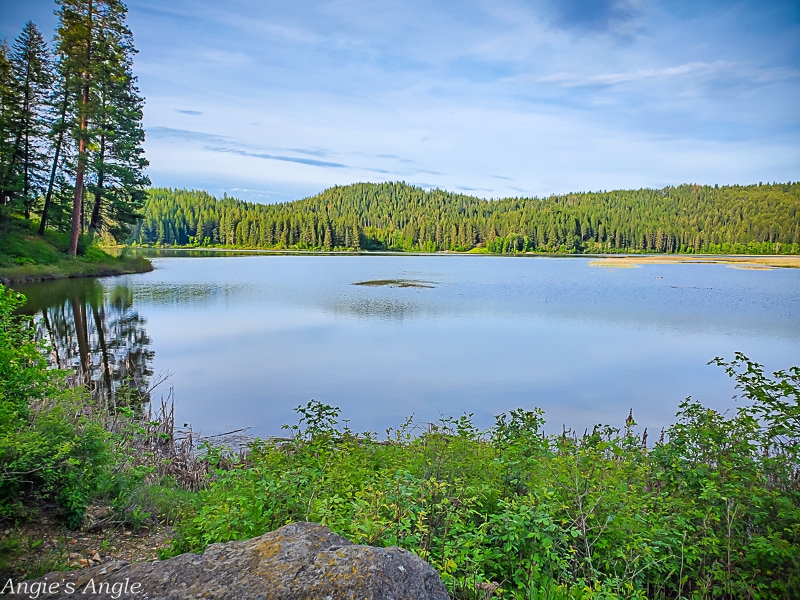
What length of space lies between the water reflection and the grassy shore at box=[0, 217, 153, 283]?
4.09 feet

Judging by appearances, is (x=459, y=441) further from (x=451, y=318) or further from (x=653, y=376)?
(x=451, y=318)

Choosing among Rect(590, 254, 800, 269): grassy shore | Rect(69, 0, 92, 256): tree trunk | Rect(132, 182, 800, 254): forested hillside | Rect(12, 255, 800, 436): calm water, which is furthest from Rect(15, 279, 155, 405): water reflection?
Rect(132, 182, 800, 254): forested hillside

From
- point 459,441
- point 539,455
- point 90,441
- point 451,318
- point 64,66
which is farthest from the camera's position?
point 64,66

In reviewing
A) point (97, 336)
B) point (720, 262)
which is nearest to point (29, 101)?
point (97, 336)

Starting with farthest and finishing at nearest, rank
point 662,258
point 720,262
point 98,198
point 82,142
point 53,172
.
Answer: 1. point 662,258
2. point 720,262
3. point 98,198
4. point 53,172
5. point 82,142

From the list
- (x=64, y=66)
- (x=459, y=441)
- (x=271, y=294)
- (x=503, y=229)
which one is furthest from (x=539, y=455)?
(x=503, y=229)

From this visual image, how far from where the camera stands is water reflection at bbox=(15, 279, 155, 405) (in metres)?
11.7

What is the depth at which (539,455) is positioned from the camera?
19.2 ft

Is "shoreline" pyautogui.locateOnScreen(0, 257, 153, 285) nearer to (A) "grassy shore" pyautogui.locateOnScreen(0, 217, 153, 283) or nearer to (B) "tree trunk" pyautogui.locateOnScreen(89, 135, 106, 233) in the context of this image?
(A) "grassy shore" pyautogui.locateOnScreen(0, 217, 153, 283)

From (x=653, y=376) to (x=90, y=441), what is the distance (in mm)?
14031

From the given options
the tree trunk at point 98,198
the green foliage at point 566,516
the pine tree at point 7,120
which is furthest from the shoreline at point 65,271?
the green foliage at point 566,516

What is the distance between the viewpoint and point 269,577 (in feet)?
8.46

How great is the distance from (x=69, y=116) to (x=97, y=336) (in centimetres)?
2394

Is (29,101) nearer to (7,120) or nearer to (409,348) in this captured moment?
(7,120)
